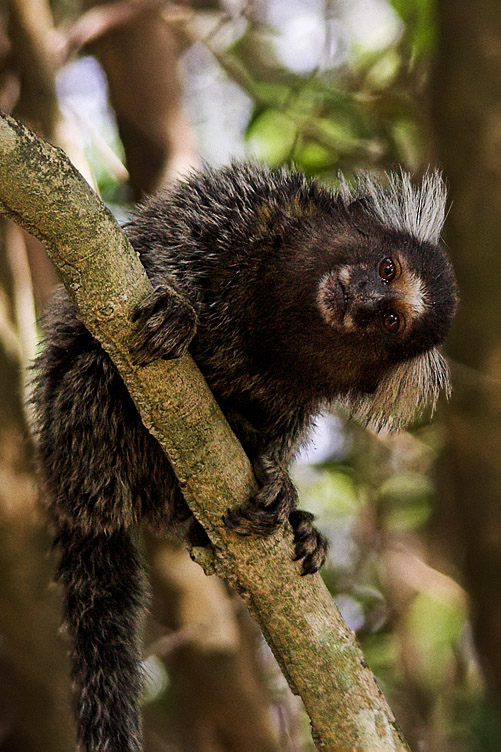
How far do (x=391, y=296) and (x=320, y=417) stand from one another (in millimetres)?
743

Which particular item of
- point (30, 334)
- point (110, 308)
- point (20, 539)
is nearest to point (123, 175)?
point (30, 334)

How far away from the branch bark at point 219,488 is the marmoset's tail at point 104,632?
0.66m

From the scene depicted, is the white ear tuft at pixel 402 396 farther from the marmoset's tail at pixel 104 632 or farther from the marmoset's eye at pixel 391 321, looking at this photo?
the marmoset's tail at pixel 104 632

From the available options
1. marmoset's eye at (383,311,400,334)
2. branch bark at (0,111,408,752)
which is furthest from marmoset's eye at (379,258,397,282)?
branch bark at (0,111,408,752)

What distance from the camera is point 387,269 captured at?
3.10 m

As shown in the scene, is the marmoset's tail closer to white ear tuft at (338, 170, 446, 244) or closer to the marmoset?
the marmoset

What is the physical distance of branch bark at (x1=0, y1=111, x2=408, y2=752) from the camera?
91.9 inches

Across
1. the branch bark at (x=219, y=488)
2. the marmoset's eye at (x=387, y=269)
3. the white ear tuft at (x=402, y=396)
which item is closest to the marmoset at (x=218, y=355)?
the marmoset's eye at (x=387, y=269)

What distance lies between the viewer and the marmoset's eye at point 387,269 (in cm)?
309

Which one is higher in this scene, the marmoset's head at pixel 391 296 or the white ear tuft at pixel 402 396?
the marmoset's head at pixel 391 296

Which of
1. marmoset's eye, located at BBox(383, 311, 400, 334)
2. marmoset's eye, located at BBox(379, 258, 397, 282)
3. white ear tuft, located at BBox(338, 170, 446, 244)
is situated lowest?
marmoset's eye, located at BBox(383, 311, 400, 334)

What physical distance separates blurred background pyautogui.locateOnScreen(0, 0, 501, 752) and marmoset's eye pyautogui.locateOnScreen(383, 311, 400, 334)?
63 centimetres

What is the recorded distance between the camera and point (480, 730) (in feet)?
6.14

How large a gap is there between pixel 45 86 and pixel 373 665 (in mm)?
3862
